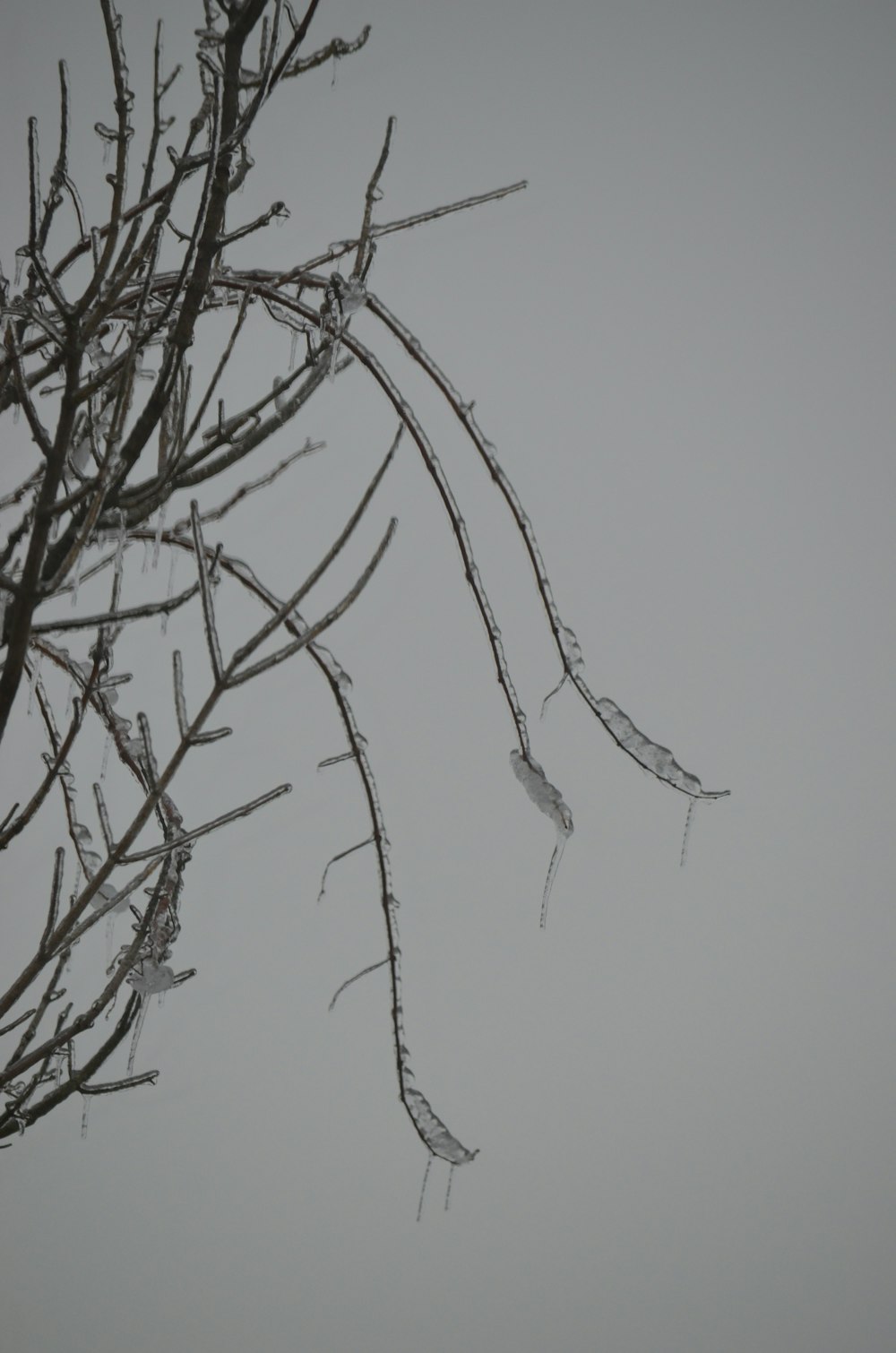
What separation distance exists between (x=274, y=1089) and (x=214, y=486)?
656mm

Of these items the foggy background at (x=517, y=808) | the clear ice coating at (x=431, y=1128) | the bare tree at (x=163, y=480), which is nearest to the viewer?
the bare tree at (x=163, y=480)

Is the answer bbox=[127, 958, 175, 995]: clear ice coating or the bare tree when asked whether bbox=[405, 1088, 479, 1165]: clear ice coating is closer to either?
the bare tree

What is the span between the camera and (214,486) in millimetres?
970

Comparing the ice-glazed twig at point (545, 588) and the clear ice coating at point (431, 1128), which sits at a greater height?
the ice-glazed twig at point (545, 588)

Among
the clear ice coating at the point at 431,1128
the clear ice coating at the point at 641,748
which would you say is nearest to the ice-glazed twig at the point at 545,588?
the clear ice coating at the point at 641,748

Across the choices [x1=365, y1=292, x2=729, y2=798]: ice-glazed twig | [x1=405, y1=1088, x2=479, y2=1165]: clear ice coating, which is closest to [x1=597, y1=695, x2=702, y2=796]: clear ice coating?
[x1=365, y1=292, x2=729, y2=798]: ice-glazed twig

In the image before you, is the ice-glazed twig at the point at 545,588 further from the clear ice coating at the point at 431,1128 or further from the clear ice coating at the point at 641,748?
the clear ice coating at the point at 431,1128

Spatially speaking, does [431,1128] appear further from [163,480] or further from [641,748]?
[163,480]

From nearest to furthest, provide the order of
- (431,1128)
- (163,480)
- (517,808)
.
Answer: (163,480)
(431,1128)
(517,808)

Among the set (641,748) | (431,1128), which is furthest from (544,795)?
(431,1128)

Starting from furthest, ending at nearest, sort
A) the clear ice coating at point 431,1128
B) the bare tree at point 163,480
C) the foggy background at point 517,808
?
the foggy background at point 517,808, the clear ice coating at point 431,1128, the bare tree at point 163,480

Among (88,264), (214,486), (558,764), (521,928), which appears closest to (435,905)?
(521,928)

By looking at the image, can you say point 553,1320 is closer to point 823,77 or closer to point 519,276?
point 519,276

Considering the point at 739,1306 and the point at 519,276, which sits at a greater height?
the point at 519,276
